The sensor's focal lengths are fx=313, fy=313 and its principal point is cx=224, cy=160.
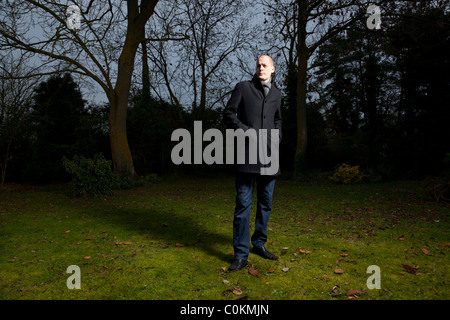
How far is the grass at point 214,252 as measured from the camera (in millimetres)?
2947

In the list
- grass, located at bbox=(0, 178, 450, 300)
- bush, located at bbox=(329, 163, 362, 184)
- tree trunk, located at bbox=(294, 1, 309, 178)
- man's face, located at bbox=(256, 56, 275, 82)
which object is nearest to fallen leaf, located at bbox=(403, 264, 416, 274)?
grass, located at bbox=(0, 178, 450, 300)

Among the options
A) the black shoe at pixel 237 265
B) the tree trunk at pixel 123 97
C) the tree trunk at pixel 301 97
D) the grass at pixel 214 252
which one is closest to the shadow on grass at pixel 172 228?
Result: the grass at pixel 214 252

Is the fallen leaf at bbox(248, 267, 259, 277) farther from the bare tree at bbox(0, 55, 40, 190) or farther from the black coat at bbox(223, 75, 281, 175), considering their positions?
the bare tree at bbox(0, 55, 40, 190)

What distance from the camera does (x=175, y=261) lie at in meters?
3.69

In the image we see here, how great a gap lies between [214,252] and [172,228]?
5.06 ft

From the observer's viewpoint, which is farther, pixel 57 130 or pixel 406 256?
pixel 57 130

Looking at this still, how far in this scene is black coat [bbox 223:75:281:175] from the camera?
3391mm

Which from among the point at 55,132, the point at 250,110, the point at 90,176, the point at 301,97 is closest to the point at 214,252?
the point at 250,110

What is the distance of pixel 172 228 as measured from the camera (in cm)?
536

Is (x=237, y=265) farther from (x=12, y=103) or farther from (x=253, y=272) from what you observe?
(x=12, y=103)

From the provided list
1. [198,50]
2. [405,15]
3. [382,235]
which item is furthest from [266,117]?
[198,50]

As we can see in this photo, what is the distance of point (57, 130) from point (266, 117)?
1429 cm
